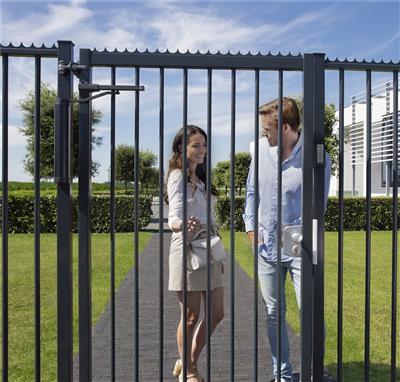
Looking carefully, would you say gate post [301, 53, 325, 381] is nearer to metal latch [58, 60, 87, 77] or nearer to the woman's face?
the woman's face

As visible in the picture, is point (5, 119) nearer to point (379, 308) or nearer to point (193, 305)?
point (193, 305)

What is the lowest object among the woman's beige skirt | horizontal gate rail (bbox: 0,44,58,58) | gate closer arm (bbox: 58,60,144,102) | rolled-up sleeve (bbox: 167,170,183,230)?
the woman's beige skirt

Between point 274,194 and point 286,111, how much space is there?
58 cm

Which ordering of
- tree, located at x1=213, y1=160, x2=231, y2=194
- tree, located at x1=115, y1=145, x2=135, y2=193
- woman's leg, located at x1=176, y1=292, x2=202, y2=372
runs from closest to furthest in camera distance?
tree, located at x1=115, y1=145, x2=135, y2=193 < woman's leg, located at x1=176, y1=292, x2=202, y2=372 < tree, located at x1=213, y1=160, x2=231, y2=194

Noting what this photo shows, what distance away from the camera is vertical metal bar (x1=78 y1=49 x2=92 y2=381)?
9.24 feet

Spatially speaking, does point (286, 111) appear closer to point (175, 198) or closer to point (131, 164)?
point (175, 198)

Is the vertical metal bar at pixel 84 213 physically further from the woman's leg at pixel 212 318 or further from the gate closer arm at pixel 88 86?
the woman's leg at pixel 212 318

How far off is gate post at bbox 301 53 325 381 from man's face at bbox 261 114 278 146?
363mm

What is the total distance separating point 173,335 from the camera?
544 centimetres

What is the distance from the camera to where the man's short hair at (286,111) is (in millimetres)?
3254

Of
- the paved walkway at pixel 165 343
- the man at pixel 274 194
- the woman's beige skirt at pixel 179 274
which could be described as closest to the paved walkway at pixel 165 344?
the paved walkway at pixel 165 343

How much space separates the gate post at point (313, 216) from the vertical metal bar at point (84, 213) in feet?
4.23

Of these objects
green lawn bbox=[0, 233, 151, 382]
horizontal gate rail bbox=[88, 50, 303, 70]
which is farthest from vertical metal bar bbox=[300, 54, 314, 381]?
green lawn bbox=[0, 233, 151, 382]

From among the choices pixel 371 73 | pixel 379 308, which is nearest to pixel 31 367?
pixel 371 73
